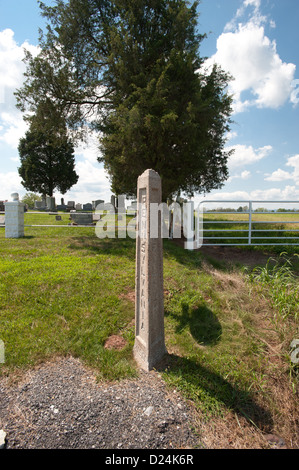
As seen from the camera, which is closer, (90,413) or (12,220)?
(90,413)

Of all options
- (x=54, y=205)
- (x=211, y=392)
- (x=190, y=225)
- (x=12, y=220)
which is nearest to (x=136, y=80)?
(x=190, y=225)

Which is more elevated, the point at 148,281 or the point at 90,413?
the point at 148,281

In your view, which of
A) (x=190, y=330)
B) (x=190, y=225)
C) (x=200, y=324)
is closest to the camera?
(x=190, y=330)

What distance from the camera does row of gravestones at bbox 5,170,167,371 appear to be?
115 inches

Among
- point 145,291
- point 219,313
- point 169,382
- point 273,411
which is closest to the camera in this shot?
point 273,411

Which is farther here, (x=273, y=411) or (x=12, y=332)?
(x=12, y=332)

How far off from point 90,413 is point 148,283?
1.40 meters

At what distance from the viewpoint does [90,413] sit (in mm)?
2436

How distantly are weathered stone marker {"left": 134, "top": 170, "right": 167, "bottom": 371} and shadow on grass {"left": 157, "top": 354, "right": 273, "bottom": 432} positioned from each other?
0.82ft

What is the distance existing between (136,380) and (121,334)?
2.87ft

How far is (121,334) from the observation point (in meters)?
3.67

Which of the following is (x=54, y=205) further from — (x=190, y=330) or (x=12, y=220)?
(x=190, y=330)

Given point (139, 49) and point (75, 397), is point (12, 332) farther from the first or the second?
point (139, 49)
